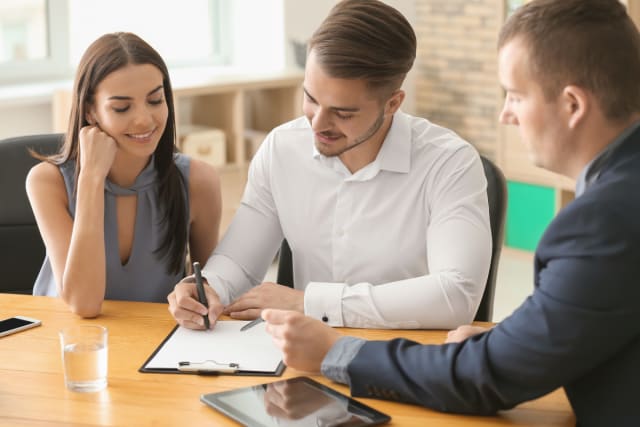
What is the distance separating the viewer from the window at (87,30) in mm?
4562

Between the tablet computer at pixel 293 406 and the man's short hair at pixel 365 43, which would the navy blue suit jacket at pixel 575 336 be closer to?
the tablet computer at pixel 293 406

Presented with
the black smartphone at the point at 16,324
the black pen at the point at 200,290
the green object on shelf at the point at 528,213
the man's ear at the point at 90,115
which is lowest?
the green object on shelf at the point at 528,213

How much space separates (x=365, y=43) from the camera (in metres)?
1.89

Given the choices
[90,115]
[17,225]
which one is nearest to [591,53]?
[90,115]

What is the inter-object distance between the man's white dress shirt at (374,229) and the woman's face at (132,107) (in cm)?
24

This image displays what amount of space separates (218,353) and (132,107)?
2.21ft

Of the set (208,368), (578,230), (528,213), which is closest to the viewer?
(578,230)

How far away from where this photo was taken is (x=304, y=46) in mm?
4855

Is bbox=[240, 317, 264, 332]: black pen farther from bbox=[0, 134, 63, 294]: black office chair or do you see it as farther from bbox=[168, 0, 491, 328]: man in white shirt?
bbox=[0, 134, 63, 294]: black office chair

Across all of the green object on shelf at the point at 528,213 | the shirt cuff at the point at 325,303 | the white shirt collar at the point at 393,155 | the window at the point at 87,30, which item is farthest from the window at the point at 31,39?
the shirt cuff at the point at 325,303

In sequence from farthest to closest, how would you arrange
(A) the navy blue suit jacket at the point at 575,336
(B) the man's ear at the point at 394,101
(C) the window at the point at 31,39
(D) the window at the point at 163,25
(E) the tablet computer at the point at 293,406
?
1. (D) the window at the point at 163,25
2. (C) the window at the point at 31,39
3. (B) the man's ear at the point at 394,101
4. (E) the tablet computer at the point at 293,406
5. (A) the navy blue suit jacket at the point at 575,336

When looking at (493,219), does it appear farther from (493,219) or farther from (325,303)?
(325,303)

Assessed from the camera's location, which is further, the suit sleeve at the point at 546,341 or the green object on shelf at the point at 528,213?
the green object on shelf at the point at 528,213

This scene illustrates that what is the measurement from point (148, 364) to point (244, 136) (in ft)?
10.6
